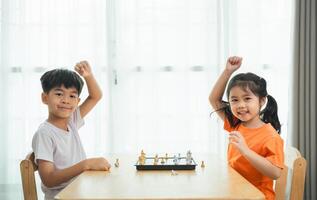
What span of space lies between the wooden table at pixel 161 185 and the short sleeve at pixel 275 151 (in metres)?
0.19

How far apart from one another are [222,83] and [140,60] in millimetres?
1381

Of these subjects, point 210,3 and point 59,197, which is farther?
point 210,3

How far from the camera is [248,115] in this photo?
2008 millimetres

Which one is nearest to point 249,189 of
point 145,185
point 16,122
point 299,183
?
point 145,185

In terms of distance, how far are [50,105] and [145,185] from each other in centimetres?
83

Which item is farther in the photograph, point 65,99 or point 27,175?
point 65,99

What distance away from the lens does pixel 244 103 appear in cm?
200

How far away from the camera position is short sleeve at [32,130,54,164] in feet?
6.26

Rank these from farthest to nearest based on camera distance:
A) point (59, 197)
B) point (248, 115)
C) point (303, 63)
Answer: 1. point (303, 63)
2. point (248, 115)
3. point (59, 197)

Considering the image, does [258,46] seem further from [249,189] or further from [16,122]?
[249,189]

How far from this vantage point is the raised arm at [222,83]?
220 cm

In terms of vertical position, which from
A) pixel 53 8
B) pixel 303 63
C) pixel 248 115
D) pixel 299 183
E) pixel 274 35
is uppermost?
pixel 53 8

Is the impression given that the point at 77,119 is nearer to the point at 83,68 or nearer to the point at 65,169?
the point at 83,68

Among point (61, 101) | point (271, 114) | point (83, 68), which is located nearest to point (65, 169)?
point (61, 101)
